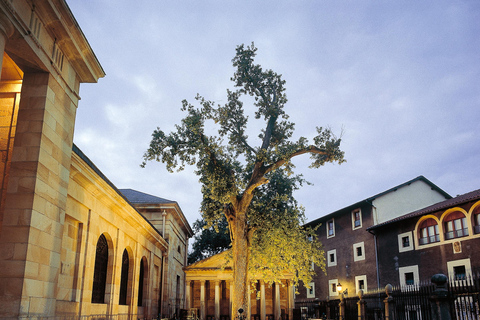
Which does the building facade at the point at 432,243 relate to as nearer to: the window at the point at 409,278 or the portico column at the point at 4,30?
the window at the point at 409,278

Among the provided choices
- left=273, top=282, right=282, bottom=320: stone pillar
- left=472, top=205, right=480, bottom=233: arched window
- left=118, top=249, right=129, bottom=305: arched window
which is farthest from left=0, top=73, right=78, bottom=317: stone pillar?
left=273, top=282, right=282, bottom=320: stone pillar

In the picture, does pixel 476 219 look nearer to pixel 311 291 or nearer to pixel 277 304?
pixel 311 291

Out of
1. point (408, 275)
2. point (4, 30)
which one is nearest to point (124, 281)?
point (4, 30)

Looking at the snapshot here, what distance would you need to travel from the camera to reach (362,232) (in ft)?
120

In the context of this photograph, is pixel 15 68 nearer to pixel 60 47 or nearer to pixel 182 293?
pixel 60 47

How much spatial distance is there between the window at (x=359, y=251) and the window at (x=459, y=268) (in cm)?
911

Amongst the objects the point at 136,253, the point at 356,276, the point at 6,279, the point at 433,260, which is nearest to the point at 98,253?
the point at 136,253

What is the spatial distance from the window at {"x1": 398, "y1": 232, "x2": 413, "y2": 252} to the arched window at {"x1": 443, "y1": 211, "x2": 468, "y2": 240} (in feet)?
10.7

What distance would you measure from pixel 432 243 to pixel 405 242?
277 cm

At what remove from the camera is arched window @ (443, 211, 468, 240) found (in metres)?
27.1

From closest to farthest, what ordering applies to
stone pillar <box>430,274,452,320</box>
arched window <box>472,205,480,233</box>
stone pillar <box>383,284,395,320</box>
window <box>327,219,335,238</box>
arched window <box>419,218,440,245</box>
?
1. stone pillar <box>430,274,452,320</box>
2. stone pillar <box>383,284,395,320</box>
3. arched window <box>472,205,480,233</box>
4. arched window <box>419,218,440,245</box>
5. window <box>327,219,335,238</box>

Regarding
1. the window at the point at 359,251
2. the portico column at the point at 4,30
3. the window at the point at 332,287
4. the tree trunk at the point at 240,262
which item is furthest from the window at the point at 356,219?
the portico column at the point at 4,30

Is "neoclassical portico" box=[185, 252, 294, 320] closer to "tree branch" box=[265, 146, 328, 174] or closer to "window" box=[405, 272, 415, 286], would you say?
"window" box=[405, 272, 415, 286]

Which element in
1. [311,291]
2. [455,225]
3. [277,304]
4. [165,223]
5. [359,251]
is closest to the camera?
[455,225]
